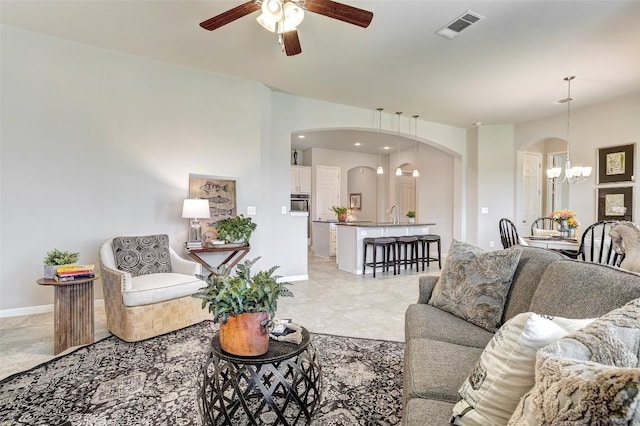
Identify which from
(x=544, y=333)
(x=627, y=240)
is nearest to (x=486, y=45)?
(x=627, y=240)

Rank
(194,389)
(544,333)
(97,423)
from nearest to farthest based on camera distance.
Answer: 1. (544,333)
2. (97,423)
3. (194,389)

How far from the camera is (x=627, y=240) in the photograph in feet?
7.02

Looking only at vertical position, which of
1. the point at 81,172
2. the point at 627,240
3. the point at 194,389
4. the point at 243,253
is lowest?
the point at 194,389

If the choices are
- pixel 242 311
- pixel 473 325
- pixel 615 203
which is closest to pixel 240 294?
pixel 242 311

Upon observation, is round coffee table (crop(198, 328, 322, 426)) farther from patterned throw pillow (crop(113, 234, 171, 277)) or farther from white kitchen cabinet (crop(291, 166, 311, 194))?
white kitchen cabinet (crop(291, 166, 311, 194))

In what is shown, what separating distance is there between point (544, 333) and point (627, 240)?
1.93 m

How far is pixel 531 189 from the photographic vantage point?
7.29m

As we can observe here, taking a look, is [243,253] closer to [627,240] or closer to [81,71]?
[81,71]

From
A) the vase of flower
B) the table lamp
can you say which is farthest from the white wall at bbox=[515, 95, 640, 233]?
the table lamp

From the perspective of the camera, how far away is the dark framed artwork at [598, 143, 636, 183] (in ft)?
16.2

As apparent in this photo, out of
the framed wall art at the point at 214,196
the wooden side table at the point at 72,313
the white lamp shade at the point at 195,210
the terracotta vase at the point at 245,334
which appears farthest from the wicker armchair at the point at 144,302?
the terracotta vase at the point at 245,334

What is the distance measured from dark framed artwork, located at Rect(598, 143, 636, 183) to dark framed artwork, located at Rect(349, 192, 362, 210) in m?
6.02

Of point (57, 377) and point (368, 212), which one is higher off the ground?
point (368, 212)

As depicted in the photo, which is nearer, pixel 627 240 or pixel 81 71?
pixel 627 240
